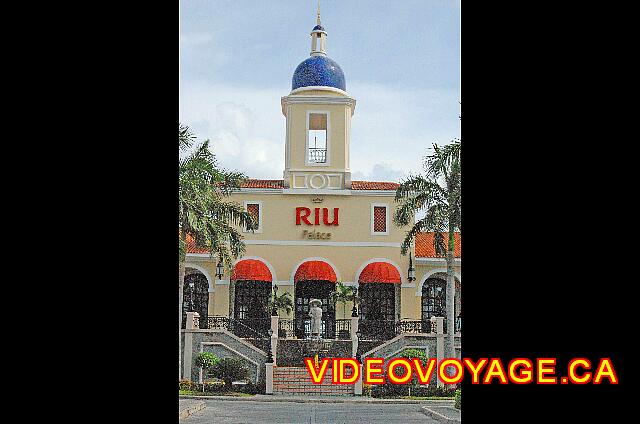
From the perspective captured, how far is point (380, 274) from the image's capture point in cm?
2000

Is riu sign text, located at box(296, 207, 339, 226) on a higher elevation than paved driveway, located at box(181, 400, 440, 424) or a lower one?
higher

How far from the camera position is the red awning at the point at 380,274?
65.6 feet

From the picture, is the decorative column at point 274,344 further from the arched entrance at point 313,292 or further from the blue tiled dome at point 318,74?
the blue tiled dome at point 318,74

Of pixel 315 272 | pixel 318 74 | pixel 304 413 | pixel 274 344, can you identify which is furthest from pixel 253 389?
pixel 318 74

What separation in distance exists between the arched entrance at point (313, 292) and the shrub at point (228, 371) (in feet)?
11.1

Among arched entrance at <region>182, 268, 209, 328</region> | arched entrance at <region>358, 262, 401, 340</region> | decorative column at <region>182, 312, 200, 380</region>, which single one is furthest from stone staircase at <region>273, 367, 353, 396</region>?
arched entrance at <region>182, 268, 209, 328</region>

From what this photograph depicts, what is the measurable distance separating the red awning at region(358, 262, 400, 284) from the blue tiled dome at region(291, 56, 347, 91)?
4903 mm

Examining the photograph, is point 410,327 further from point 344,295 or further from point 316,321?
point 344,295

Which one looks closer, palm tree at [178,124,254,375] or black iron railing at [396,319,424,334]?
palm tree at [178,124,254,375]

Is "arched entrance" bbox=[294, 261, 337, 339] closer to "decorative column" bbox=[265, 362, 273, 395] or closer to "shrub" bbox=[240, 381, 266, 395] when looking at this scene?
"shrub" bbox=[240, 381, 266, 395]

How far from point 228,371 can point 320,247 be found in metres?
5.35

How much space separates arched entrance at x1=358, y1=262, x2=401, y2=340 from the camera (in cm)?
2005
